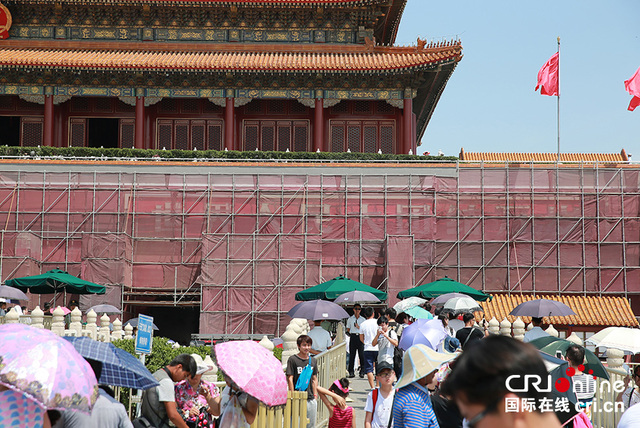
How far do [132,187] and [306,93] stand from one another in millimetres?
7983

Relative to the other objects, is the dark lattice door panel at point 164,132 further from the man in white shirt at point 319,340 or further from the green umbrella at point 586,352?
the green umbrella at point 586,352

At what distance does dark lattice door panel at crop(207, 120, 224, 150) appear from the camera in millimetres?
34281

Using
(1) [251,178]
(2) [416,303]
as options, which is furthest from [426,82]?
(2) [416,303]

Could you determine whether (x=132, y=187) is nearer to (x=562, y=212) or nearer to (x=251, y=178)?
(x=251, y=178)

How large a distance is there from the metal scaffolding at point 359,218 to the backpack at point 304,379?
16645 mm

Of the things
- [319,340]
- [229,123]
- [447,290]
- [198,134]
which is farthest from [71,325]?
[198,134]

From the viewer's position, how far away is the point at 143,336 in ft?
37.5

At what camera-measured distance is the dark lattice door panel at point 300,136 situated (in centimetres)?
3438

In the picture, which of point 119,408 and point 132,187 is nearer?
point 119,408

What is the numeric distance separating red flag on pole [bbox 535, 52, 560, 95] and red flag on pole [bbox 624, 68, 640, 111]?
9.66 feet

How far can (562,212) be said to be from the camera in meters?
29.6

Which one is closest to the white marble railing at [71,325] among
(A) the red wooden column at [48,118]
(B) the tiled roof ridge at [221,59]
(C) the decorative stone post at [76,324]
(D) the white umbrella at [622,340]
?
(C) the decorative stone post at [76,324]

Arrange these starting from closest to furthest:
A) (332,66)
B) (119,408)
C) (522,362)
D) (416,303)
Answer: (522,362)
(119,408)
(416,303)
(332,66)

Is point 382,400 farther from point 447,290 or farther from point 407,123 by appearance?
point 407,123
